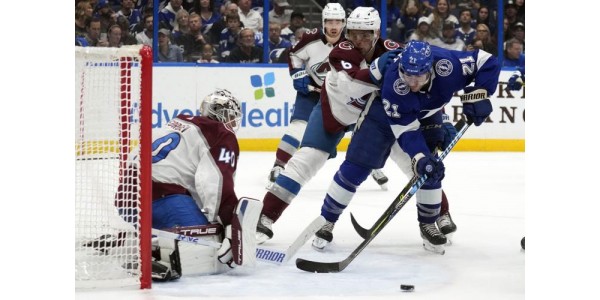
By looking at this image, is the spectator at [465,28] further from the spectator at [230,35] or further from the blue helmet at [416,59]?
the blue helmet at [416,59]

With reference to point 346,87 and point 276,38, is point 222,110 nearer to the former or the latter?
point 346,87

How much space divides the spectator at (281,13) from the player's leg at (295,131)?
265 centimetres

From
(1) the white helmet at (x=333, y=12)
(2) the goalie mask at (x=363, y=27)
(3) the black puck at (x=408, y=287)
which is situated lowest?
(3) the black puck at (x=408, y=287)

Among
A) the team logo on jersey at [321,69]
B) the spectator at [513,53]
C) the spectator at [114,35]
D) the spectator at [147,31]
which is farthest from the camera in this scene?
the spectator at [513,53]

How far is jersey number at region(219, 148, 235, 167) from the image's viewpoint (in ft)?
12.2

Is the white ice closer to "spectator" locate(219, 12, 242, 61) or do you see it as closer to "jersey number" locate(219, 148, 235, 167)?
"jersey number" locate(219, 148, 235, 167)

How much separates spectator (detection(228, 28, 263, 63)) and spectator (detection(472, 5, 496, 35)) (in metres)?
2.01

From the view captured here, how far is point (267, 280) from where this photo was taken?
3.67 m

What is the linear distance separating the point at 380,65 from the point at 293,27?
193 inches

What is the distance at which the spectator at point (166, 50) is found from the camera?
861 centimetres

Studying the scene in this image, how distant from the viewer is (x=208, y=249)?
3.67 meters

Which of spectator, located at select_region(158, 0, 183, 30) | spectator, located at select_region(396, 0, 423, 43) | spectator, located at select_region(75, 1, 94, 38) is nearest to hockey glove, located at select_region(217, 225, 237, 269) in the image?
spectator, located at select_region(75, 1, 94, 38)

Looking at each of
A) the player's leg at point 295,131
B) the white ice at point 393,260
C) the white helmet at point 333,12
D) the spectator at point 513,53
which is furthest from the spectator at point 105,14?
the spectator at point 513,53
